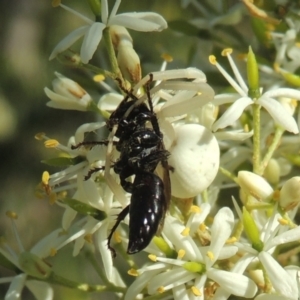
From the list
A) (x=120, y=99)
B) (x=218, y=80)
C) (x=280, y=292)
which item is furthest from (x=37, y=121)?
(x=280, y=292)

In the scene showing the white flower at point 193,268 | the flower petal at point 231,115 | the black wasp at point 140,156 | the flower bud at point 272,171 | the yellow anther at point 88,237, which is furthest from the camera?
the flower bud at point 272,171

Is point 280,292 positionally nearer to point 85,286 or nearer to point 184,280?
point 184,280

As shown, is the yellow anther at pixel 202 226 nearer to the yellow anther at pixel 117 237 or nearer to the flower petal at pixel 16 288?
the yellow anther at pixel 117 237

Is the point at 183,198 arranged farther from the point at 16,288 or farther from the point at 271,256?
the point at 16,288

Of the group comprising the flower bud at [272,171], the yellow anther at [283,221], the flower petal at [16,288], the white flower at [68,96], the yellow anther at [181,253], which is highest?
the white flower at [68,96]

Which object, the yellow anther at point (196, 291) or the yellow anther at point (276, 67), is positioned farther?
the yellow anther at point (276, 67)

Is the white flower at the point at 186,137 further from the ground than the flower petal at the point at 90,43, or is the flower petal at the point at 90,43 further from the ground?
the flower petal at the point at 90,43

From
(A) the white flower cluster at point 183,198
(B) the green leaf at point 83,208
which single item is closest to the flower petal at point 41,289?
(A) the white flower cluster at point 183,198

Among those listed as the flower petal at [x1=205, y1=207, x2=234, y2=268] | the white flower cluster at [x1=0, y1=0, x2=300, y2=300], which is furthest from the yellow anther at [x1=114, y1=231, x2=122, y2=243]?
the flower petal at [x1=205, y1=207, x2=234, y2=268]
